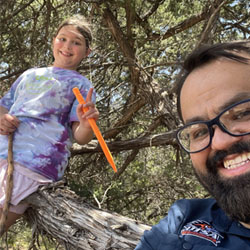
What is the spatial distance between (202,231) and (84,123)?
44.6 inches

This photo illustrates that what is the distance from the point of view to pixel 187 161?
4.32 m

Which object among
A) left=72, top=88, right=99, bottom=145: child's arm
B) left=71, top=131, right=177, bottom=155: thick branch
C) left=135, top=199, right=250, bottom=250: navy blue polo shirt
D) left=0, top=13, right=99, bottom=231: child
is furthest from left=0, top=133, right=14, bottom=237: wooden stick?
left=71, top=131, right=177, bottom=155: thick branch

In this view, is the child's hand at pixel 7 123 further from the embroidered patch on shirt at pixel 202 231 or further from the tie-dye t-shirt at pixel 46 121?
the embroidered patch on shirt at pixel 202 231

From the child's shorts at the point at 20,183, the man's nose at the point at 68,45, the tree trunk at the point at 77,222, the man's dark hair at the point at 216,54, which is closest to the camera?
the man's dark hair at the point at 216,54

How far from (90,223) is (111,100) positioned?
3.06 m

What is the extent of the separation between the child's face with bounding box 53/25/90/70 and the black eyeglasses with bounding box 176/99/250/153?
1.44 meters

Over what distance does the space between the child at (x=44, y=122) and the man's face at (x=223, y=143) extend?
2.89 ft

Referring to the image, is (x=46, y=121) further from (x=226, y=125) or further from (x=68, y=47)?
(x=226, y=125)

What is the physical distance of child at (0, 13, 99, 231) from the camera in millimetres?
2178

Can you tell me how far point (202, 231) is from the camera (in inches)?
48.8

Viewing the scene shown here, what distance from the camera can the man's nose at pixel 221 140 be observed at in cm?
117

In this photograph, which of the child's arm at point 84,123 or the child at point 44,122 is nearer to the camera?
the child's arm at point 84,123

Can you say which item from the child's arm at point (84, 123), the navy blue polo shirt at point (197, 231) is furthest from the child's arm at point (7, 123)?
the navy blue polo shirt at point (197, 231)

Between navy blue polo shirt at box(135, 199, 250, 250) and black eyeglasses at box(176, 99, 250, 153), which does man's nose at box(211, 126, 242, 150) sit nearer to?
black eyeglasses at box(176, 99, 250, 153)
